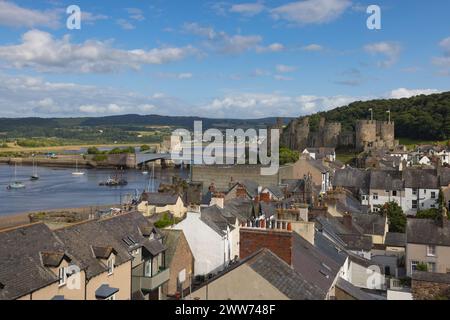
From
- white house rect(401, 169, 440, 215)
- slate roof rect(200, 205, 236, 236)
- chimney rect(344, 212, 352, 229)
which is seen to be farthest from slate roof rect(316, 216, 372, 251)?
white house rect(401, 169, 440, 215)

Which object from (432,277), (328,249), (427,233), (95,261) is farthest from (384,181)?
(95,261)

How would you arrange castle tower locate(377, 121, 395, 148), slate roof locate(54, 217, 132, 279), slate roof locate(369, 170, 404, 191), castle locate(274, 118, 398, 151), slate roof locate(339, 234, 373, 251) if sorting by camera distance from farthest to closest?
castle tower locate(377, 121, 395, 148), castle locate(274, 118, 398, 151), slate roof locate(369, 170, 404, 191), slate roof locate(339, 234, 373, 251), slate roof locate(54, 217, 132, 279)

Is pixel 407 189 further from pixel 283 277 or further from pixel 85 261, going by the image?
pixel 283 277

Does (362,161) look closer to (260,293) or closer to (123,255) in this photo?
(123,255)

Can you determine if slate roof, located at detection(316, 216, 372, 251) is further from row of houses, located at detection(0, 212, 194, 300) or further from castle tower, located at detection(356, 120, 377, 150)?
castle tower, located at detection(356, 120, 377, 150)
